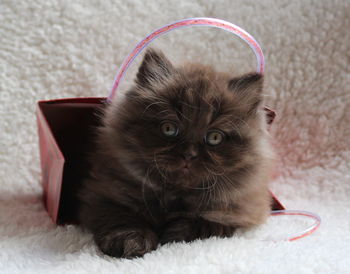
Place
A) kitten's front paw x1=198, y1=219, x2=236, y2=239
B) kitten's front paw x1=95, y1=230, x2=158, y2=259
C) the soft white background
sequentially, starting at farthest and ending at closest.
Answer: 1. the soft white background
2. kitten's front paw x1=198, y1=219, x2=236, y2=239
3. kitten's front paw x1=95, y1=230, x2=158, y2=259

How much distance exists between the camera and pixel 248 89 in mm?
1388

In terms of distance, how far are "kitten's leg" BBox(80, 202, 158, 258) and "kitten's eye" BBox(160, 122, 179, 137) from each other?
0.87ft

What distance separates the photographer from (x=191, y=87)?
1.30m

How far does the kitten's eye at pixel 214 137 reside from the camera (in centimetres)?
128

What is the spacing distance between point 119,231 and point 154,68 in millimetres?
499

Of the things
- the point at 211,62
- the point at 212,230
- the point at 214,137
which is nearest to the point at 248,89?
the point at 214,137

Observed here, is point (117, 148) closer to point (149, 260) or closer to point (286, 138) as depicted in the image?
point (149, 260)

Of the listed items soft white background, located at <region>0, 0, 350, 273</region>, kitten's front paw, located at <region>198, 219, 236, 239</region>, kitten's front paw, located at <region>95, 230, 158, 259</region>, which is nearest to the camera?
kitten's front paw, located at <region>95, 230, 158, 259</region>

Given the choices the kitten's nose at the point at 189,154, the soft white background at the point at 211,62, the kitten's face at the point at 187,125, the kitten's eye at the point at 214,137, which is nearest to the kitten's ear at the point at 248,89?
the kitten's face at the point at 187,125

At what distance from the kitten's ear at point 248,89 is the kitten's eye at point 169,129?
0.23 metres

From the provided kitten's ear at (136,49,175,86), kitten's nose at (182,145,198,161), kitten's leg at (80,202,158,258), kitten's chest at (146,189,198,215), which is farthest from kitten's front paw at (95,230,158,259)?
kitten's ear at (136,49,175,86)

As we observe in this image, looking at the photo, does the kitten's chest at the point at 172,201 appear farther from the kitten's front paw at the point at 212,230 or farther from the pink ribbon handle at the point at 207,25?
the pink ribbon handle at the point at 207,25

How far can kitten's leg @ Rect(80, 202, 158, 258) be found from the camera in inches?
47.3

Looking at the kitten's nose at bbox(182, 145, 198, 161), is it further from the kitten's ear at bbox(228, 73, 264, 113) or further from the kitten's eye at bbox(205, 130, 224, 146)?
the kitten's ear at bbox(228, 73, 264, 113)
